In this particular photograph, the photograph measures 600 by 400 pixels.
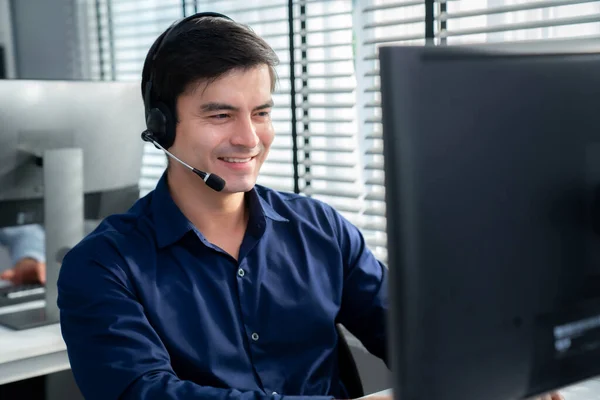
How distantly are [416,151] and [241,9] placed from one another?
7.53 ft

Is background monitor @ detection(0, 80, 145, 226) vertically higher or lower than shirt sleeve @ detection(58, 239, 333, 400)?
higher

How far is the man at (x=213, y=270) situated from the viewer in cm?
118

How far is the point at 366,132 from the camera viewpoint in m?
2.35

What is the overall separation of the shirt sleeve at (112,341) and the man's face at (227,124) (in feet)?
0.83

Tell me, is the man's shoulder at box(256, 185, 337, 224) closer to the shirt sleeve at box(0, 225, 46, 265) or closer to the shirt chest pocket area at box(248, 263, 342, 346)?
the shirt chest pocket area at box(248, 263, 342, 346)

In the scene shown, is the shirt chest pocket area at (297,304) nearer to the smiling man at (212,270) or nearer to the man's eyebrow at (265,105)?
the smiling man at (212,270)

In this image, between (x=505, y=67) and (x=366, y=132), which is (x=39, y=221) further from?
(x=505, y=67)

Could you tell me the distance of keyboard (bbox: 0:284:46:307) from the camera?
1.97m

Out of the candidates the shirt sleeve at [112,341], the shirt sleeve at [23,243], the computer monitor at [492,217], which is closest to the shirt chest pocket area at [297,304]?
the shirt sleeve at [112,341]

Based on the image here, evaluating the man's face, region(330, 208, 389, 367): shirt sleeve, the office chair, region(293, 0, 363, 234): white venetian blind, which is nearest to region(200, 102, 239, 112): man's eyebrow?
the man's face

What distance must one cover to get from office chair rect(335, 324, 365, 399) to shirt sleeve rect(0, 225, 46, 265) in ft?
3.47

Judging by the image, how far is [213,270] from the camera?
1.32 meters

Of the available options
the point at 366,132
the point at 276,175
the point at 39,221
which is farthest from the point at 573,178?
the point at 276,175

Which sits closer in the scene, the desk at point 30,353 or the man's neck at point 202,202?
the man's neck at point 202,202
